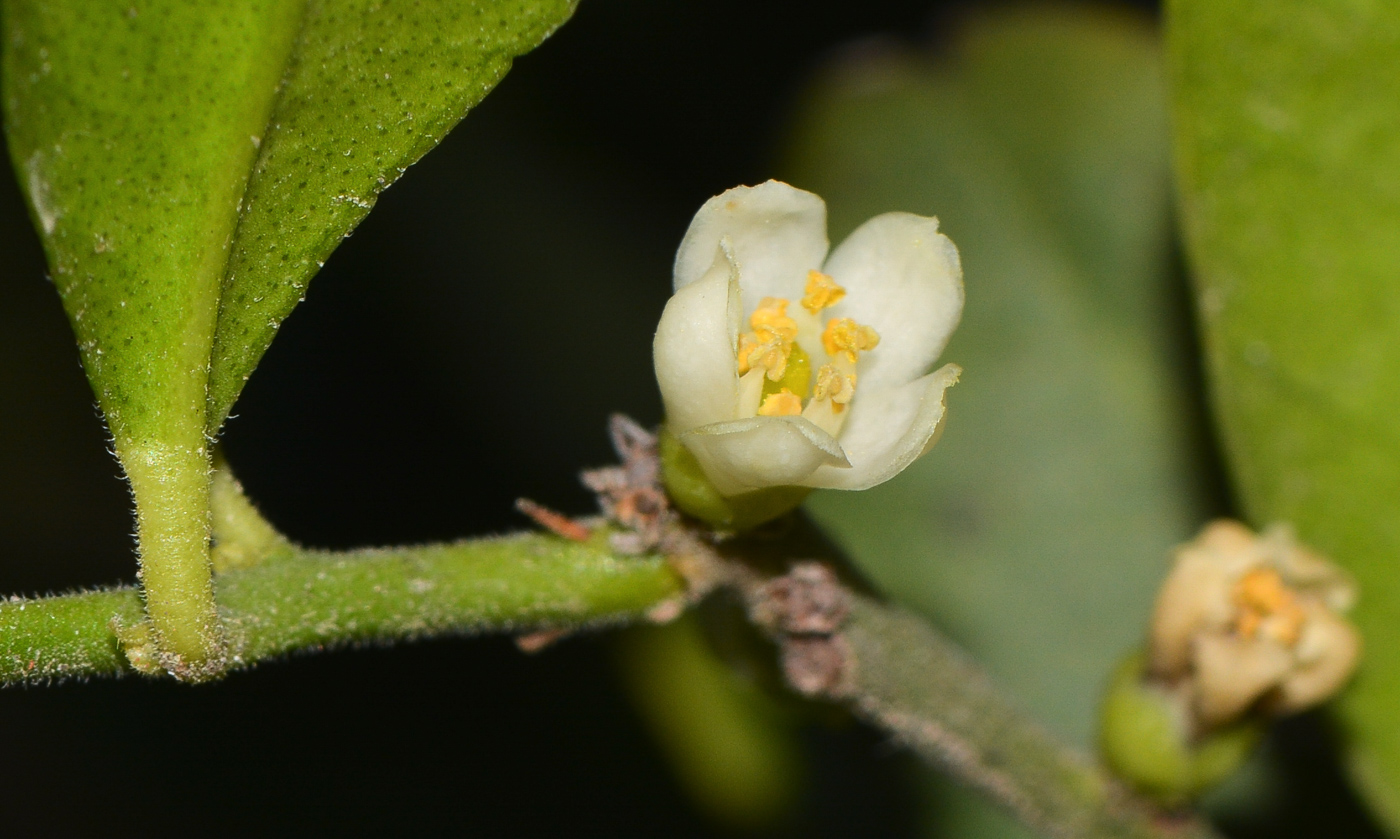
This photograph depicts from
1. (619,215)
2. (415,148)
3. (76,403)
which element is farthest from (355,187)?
(619,215)

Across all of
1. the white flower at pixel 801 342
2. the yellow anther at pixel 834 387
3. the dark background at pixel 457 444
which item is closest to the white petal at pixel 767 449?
the white flower at pixel 801 342

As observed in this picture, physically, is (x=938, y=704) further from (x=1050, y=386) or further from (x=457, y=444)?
(x=457, y=444)

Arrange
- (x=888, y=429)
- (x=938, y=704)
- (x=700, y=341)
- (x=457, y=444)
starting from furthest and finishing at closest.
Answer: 1. (x=457, y=444)
2. (x=938, y=704)
3. (x=888, y=429)
4. (x=700, y=341)

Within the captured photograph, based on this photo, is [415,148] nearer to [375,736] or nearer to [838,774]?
[375,736]

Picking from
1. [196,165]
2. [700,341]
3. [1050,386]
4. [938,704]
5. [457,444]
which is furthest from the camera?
[457,444]

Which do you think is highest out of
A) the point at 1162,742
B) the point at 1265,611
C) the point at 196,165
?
the point at 196,165

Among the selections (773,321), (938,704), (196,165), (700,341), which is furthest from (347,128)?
(938,704)

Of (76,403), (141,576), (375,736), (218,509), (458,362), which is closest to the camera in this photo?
(141,576)
